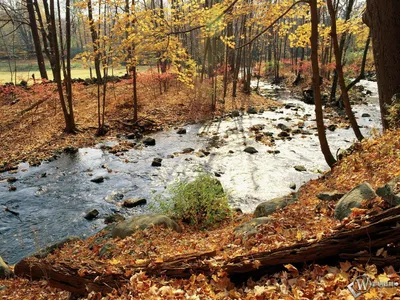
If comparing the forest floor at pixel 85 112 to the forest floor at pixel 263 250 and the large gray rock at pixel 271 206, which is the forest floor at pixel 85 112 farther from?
the large gray rock at pixel 271 206

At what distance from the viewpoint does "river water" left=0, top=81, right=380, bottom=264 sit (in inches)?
310

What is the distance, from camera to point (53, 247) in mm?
6500

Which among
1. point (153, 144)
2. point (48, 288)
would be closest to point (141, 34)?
point (48, 288)

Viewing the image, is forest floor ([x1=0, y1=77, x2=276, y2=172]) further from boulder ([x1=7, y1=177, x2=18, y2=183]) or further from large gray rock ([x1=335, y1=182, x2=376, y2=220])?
large gray rock ([x1=335, y1=182, x2=376, y2=220])

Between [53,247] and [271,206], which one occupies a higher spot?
[271,206]

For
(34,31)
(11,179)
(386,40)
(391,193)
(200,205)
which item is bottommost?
(11,179)

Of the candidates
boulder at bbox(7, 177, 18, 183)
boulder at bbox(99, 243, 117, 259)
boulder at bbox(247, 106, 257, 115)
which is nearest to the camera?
boulder at bbox(99, 243, 117, 259)

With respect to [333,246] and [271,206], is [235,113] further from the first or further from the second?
[333,246]

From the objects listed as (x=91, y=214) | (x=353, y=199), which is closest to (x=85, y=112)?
(x=91, y=214)

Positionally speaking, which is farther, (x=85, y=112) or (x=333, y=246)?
(x=85, y=112)

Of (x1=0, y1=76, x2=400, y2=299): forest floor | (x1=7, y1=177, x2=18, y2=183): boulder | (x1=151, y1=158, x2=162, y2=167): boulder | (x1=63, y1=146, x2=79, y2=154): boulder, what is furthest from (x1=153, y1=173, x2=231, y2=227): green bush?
(x1=63, y1=146, x2=79, y2=154): boulder

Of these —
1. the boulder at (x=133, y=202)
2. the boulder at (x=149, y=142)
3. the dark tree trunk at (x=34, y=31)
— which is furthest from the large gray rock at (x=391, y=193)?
the dark tree trunk at (x=34, y=31)

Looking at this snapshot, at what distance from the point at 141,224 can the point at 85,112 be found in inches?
537

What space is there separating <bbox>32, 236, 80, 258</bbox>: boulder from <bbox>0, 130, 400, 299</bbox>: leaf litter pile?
0.60 ft
